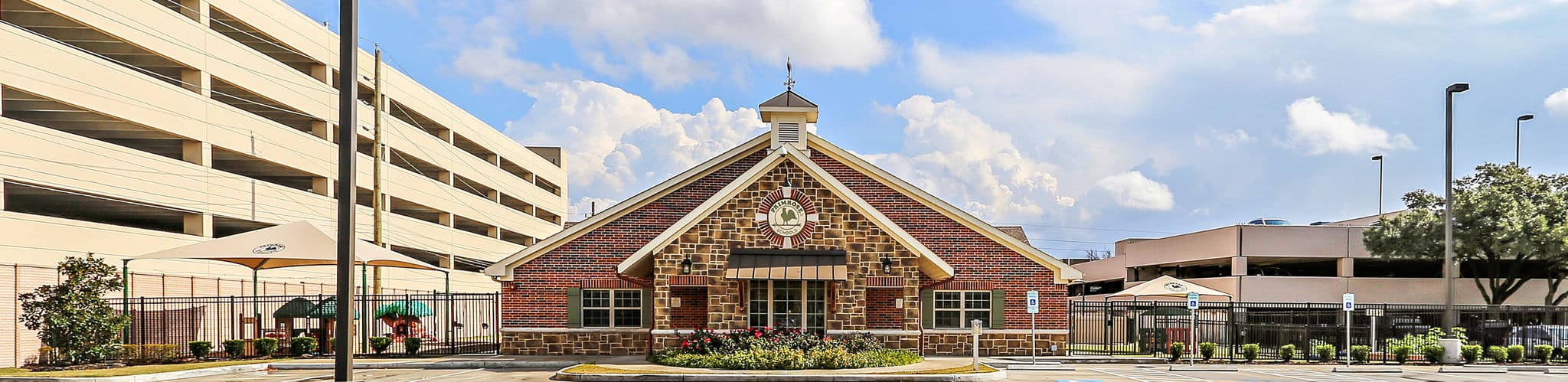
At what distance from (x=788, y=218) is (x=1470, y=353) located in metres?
17.2

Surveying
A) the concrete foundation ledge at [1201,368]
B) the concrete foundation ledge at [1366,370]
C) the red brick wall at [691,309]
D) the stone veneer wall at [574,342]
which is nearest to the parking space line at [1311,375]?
the concrete foundation ledge at [1201,368]

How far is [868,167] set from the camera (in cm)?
2962

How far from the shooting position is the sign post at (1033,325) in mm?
26500

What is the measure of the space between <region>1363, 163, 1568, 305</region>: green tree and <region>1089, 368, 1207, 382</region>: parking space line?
16.9 meters

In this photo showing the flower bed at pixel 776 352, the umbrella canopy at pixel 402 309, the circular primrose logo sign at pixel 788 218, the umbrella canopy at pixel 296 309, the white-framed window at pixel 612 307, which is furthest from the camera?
the umbrella canopy at pixel 402 309

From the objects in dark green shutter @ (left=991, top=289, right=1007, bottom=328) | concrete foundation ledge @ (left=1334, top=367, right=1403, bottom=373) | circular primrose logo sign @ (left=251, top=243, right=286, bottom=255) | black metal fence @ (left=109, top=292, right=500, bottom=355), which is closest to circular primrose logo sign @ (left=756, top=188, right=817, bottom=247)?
dark green shutter @ (left=991, top=289, right=1007, bottom=328)

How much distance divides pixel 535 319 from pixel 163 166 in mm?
16259

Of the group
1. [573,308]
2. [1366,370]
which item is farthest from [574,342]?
[1366,370]

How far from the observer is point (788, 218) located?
28.2 meters

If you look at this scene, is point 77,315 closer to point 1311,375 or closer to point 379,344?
point 379,344

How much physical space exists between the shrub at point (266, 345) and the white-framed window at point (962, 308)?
14679 millimetres

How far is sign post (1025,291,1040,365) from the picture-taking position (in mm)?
26500

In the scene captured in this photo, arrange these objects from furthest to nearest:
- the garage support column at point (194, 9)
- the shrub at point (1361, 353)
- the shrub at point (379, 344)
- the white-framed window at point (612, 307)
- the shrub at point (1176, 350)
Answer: the garage support column at point (194, 9) < the shrub at point (1361, 353) < the white-framed window at point (612, 307) < the shrub at point (1176, 350) < the shrub at point (379, 344)

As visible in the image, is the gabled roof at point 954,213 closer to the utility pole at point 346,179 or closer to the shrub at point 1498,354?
the shrub at point 1498,354
